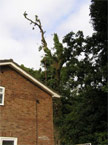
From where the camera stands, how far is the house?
50.6ft

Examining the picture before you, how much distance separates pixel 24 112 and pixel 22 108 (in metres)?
0.33

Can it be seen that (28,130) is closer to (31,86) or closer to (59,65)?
(31,86)

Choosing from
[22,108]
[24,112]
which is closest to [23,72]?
[22,108]

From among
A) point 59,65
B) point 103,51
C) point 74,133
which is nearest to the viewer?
point 103,51

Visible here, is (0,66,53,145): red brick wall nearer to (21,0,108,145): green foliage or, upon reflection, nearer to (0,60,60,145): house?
(0,60,60,145): house

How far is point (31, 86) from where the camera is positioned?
707 inches

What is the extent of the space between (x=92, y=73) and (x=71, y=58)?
3751 mm

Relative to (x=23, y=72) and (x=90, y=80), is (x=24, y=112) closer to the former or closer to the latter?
(x=23, y=72)

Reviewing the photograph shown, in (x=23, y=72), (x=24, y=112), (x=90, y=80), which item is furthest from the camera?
Result: (x=90, y=80)

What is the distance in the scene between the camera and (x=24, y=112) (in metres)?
16.6

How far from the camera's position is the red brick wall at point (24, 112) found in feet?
51.0

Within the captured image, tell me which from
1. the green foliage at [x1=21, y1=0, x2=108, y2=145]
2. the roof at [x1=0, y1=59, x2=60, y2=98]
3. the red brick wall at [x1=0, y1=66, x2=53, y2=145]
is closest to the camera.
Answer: the red brick wall at [x1=0, y1=66, x2=53, y2=145]

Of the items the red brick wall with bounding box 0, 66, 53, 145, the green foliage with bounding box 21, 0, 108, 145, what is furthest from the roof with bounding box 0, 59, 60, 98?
the green foliage with bounding box 21, 0, 108, 145

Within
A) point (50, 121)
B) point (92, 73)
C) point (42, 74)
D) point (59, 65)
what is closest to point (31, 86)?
point (50, 121)
